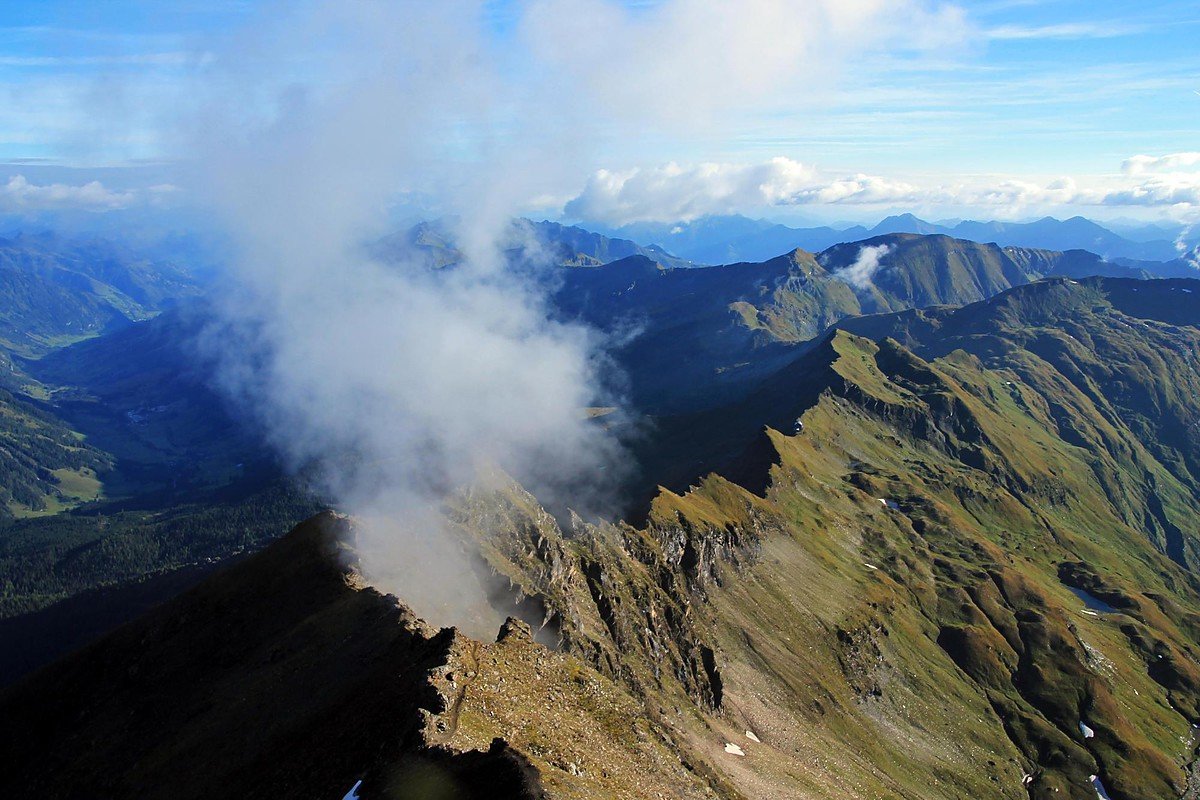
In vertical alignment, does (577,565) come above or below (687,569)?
above

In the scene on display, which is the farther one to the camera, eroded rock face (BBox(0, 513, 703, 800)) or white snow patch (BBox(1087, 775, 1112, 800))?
white snow patch (BBox(1087, 775, 1112, 800))

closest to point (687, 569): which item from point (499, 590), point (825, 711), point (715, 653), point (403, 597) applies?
point (715, 653)

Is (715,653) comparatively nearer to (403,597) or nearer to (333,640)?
(403,597)

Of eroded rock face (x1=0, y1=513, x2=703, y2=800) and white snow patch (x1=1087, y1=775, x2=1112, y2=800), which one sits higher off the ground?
eroded rock face (x1=0, y1=513, x2=703, y2=800)

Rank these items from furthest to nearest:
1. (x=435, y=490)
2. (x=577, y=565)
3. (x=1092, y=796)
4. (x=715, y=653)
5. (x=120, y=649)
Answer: (x=1092, y=796) → (x=715, y=653) → (x=435, y=490) → (x=577, y=565) → (x=120, y=649)

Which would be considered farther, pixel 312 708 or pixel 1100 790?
pixel 1100 790

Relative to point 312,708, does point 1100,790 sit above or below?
below

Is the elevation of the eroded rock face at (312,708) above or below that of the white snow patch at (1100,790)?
above

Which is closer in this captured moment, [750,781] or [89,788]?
[89,788]

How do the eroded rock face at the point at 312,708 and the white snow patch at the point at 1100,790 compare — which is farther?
the white snow patch at the point at 1100,790

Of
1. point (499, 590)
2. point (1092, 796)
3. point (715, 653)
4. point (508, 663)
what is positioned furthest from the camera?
point (1092, 796)

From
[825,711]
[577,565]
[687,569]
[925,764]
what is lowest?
[925,764]
